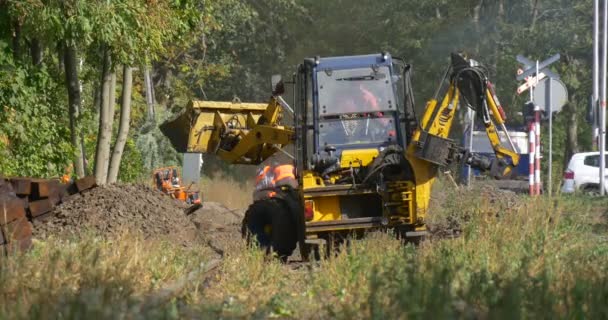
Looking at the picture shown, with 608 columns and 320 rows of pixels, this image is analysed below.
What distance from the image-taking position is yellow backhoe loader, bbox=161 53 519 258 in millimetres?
15516

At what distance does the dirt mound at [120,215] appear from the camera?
18156 millimetres

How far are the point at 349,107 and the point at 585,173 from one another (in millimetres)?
18220

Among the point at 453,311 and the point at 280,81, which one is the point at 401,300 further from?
the point at 280,81

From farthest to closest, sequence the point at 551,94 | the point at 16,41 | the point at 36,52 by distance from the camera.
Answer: the point at 551,94 < the point at 36,52 < the point at 16,41

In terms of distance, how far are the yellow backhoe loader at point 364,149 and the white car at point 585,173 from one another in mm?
16508

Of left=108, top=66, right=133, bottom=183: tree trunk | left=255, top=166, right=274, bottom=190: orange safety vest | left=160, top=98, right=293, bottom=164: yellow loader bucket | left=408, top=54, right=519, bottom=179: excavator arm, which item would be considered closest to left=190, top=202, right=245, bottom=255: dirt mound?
left=255, top=166, right=274, bottom=190: orange safety vest

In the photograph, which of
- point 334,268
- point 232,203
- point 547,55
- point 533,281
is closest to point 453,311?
point 533,281

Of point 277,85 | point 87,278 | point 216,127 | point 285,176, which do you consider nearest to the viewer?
point 87,278

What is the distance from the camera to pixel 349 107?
16.4 m

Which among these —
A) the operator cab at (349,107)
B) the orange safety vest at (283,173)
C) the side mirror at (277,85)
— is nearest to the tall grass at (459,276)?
the operator cab at (349,107)

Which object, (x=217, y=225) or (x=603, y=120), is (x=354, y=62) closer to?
(x=217, y=225)

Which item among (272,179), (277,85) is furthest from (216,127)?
(277,85)

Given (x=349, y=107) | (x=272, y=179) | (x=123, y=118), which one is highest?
(x=123, y=118)

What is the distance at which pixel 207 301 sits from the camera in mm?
10219
